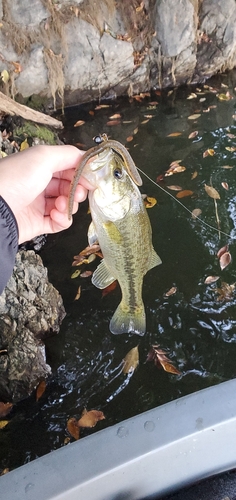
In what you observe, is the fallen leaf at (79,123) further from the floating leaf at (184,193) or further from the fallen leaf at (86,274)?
the fallen leaf at (86,274)

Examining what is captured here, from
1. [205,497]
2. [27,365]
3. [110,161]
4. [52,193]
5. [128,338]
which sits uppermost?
[110,161]

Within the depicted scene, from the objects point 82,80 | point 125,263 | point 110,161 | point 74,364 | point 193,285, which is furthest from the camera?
point 82,80

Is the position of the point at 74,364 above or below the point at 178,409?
below

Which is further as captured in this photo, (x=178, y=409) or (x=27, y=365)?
(x=27, y=365)

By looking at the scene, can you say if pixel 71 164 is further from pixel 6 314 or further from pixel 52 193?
pixel 6 314

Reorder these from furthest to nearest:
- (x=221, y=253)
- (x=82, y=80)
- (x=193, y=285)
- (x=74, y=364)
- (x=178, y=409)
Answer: (x=82, y=80)
(x=221, y=253)
(x=193, y=285)
(x=74, y=364)
(x=178, y=409)

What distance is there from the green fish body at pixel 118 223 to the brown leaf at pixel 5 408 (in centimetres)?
168

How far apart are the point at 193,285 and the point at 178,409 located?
273cm

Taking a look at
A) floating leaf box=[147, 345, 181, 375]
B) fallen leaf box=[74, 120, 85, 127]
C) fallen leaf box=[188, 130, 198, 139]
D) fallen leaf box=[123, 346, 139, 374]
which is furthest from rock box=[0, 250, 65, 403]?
fallen leaf box=[74, 120, 85, 127]

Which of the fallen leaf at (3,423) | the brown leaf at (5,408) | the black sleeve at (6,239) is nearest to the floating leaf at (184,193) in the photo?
the brown leaf at (5,408)

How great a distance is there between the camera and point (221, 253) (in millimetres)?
4934

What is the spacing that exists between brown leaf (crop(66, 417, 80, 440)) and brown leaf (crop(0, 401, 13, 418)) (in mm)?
559

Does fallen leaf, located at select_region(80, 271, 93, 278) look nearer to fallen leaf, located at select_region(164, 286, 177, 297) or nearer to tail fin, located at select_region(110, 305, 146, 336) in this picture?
fallen leaf, located at select_region(164, 286, 177, 297)

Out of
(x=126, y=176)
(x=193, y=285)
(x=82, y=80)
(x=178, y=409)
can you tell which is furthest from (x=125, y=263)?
(x=82, y=80)
